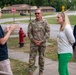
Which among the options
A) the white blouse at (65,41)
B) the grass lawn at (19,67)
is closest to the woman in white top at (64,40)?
the white blouse at (65,41)

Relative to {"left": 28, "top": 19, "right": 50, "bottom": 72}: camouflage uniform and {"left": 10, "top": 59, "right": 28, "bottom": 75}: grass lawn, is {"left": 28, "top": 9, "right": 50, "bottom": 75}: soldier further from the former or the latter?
{"left": 10, "top": 59, "right": 28, "bottom": 75}: grass lawn

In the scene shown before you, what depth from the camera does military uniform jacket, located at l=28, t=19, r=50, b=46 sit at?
671 cm

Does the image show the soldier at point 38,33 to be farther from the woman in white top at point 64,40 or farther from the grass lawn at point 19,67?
the woman in white top at point 64,40

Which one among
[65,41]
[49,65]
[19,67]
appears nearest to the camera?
[65,41]

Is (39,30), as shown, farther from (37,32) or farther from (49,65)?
(49,65)

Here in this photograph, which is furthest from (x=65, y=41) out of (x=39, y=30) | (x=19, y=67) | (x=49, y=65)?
(x=49, y=65)

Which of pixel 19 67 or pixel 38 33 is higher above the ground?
pixel 38 33

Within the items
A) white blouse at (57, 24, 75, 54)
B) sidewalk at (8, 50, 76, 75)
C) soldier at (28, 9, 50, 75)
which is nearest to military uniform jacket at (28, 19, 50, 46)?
soldier at (28, 9, 50, 75)

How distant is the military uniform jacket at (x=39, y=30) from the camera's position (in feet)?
22.0

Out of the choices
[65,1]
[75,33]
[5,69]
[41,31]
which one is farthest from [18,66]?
[65,1]

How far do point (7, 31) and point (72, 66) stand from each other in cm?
394

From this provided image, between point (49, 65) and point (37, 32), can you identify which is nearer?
point (37, 32)

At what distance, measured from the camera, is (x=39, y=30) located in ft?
22.2

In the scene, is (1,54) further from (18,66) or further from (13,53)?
(13,53)
